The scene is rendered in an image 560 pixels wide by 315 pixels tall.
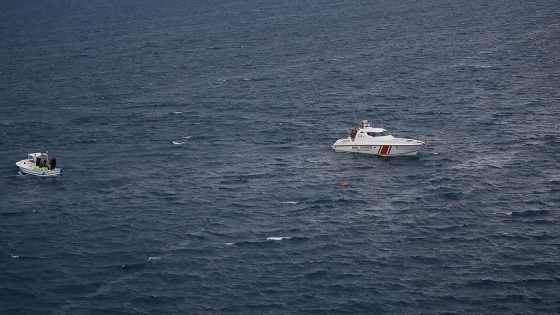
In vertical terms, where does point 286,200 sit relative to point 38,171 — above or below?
below

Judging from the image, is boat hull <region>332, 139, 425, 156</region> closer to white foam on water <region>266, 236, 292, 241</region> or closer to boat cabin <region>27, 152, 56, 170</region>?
white foam on water <region>266, 236, 292, 241</region>

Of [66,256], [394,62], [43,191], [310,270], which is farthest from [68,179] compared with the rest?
[394,62]

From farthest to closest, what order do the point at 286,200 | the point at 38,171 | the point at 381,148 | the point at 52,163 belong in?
1. the point at 381,148
2. the point at 38,171
3. the point at 52,163
4. the point at 286,200

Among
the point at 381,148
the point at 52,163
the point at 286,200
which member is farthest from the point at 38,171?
the point at 381,148

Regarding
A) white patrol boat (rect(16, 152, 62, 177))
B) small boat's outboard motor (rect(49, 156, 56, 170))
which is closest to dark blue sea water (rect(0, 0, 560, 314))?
white patrol boat (rect(16, 152, 62, 177))

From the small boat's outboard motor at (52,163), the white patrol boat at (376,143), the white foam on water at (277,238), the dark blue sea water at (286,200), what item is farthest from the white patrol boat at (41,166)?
the white patrol boat at (376,143)

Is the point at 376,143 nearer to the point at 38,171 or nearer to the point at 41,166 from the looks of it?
the point at 41,166

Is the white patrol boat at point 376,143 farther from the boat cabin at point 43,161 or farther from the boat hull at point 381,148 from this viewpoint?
the boat cabin at point 43,161
